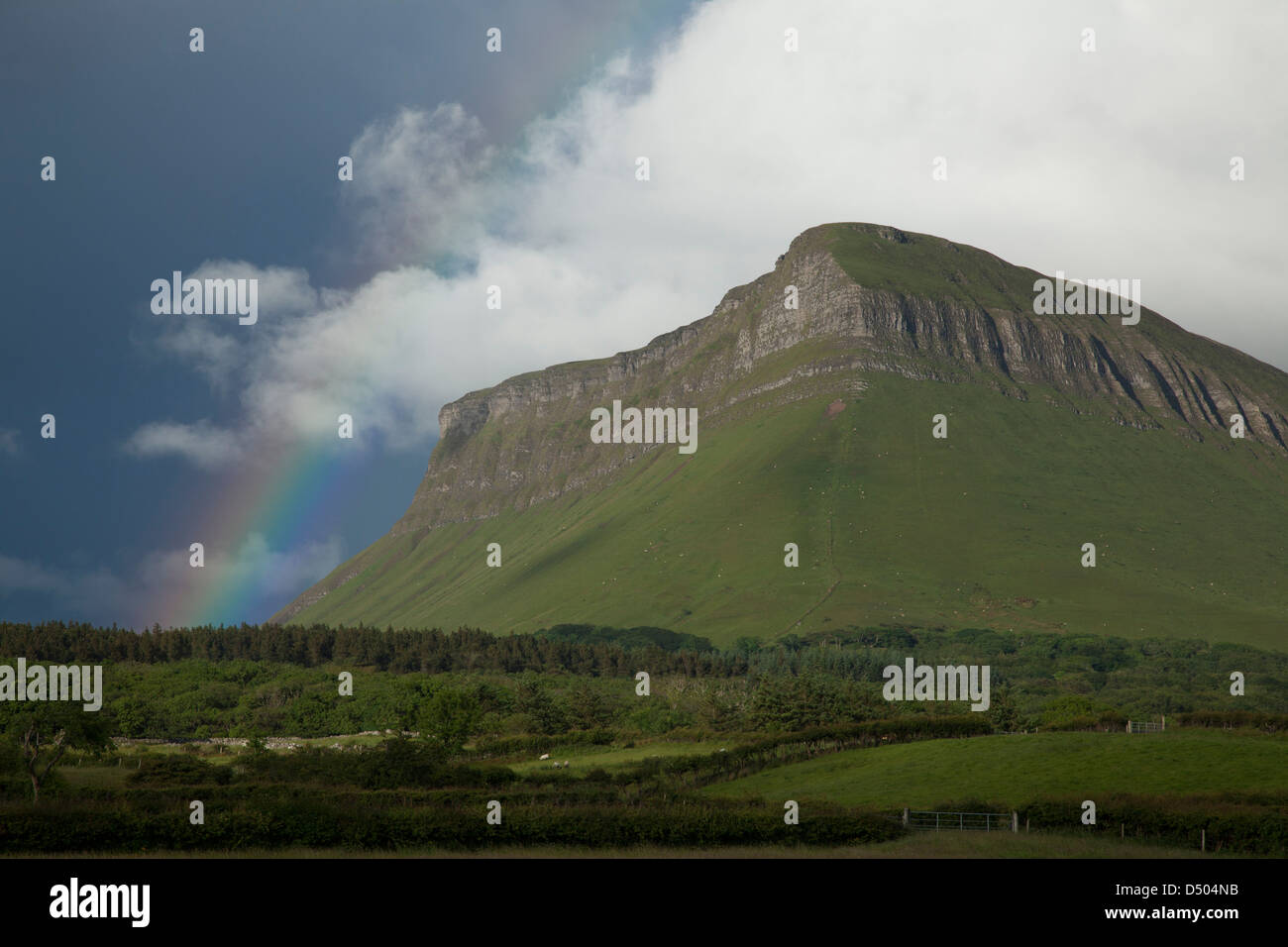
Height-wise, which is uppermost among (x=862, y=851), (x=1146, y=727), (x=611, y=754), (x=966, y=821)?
(x=862, y=851)

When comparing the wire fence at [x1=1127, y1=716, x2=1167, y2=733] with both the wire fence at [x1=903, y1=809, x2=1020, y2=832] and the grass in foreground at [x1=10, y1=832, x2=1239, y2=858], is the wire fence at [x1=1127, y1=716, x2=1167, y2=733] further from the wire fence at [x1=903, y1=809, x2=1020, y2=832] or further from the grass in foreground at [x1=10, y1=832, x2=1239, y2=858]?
the grass in foreground at [x1=10, y1=832, x2=1239, y2=858]

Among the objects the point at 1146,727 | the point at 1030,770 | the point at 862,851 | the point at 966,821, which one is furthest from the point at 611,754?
the point at 862,851

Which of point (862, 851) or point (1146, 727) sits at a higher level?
point (862, 851)

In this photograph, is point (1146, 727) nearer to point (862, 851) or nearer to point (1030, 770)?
point (1030, 770)

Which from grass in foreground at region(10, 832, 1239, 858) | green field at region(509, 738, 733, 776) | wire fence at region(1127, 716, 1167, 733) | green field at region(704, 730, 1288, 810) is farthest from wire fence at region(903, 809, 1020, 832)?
wire fence at region(1127, 716, 1167, 733)

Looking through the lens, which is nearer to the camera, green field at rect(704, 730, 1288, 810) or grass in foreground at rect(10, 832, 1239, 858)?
grass in foreground at rect(10, 832, 1239, 858)
